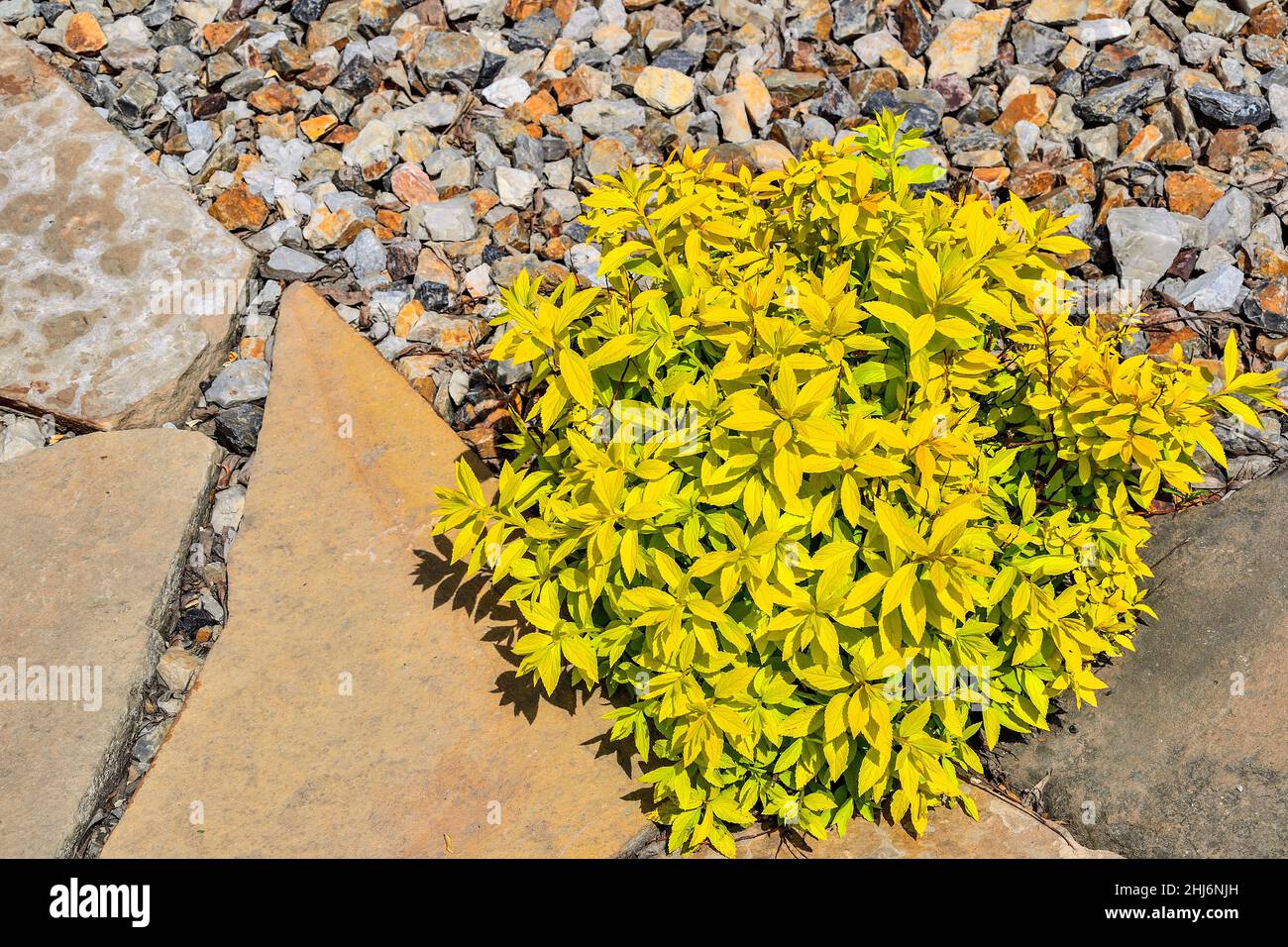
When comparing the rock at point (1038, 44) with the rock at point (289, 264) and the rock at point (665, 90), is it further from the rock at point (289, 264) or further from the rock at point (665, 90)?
the rock at point (289, 264)

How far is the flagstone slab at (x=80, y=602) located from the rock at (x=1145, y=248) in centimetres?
300

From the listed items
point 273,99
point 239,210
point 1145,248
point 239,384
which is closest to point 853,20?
point 1145,248

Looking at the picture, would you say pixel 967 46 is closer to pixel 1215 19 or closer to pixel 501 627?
pixel 1215 19

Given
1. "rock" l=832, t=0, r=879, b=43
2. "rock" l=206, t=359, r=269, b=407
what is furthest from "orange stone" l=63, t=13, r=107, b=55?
"rock" l=832, t=0, r=879, b=43

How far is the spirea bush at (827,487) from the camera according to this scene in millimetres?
2191

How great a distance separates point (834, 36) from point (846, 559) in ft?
9.34

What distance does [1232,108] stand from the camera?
12.4 feet

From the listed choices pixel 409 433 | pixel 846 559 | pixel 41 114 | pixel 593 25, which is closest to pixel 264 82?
pixel 41 114

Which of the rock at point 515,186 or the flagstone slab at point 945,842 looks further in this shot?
the rock at point 515,186

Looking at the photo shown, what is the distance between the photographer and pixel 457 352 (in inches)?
136

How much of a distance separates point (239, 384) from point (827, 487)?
2025 mm

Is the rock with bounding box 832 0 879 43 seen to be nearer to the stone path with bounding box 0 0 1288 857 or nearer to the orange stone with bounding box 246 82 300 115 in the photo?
the stone path with bounding box 0 0 1288 857

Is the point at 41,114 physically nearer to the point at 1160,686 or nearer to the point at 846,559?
the point at 846,559

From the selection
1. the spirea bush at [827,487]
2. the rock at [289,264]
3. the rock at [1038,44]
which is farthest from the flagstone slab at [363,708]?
the rock at [1038,44]
